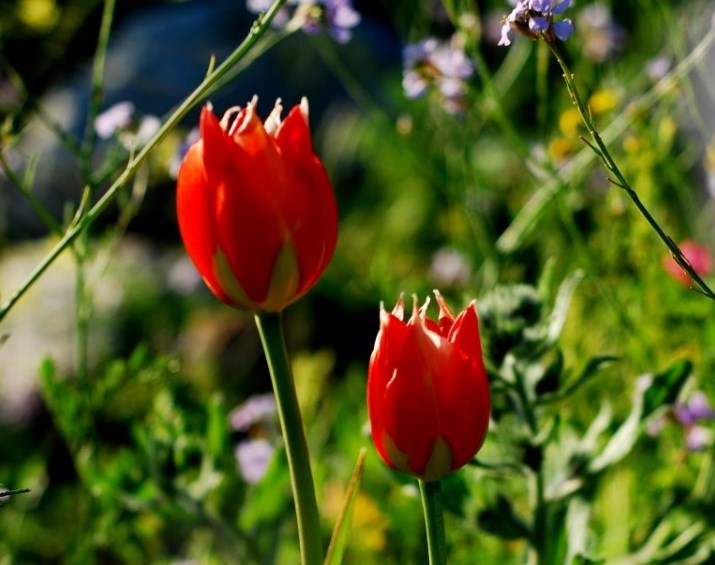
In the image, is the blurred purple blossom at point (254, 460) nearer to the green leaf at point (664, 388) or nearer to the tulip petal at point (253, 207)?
the green leaf at point (664, 388)

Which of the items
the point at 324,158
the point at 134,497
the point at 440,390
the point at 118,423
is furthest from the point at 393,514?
the point at 324,158

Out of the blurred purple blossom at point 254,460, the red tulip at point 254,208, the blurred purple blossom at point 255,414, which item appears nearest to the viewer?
the red tulip at point 254,208

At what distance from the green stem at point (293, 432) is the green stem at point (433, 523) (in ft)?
0.22

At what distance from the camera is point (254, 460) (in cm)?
Result: 132

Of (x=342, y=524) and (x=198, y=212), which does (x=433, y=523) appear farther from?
(x=198, y=212)

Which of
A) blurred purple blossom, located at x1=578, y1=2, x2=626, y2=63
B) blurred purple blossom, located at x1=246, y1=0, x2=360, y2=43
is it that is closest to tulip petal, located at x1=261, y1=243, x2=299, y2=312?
blurred purple blossom, located at x1=246, y1=0, x2=360, y2=43

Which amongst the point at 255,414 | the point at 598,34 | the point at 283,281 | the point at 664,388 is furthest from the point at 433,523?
the point at 598,34

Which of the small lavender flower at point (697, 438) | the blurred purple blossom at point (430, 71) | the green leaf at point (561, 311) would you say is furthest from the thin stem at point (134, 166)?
the small lavender flower at point (697, 438)

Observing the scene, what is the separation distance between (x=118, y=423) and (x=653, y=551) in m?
1.74

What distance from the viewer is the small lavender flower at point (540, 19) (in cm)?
70

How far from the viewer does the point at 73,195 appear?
392cm

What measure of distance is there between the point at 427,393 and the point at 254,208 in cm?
14

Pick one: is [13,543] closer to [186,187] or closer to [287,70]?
[186,187]

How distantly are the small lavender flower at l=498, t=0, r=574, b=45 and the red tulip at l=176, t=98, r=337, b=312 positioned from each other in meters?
0.16
